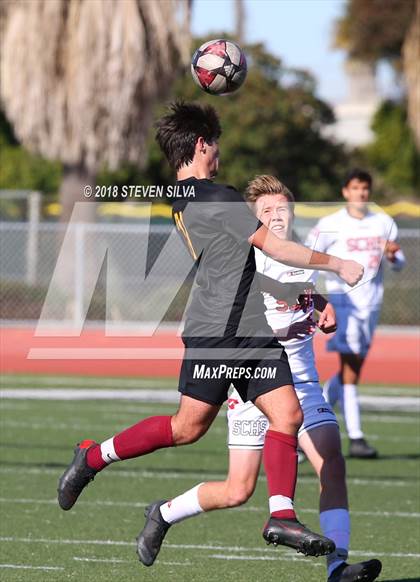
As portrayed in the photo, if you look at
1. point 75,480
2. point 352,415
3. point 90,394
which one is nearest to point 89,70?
point 90,394

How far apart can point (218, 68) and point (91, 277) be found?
14.6 meters

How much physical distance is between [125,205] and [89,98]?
10.6 ft

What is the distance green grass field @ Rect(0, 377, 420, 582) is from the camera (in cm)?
648

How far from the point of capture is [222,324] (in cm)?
561

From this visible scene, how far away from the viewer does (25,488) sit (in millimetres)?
8766

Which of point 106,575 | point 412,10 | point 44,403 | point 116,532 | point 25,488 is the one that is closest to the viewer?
point 106,575

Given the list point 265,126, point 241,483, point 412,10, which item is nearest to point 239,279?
point 241,483

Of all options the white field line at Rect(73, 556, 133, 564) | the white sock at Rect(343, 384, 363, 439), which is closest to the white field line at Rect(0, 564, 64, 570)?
the white field line at Rect(73, 556, 133, 564)

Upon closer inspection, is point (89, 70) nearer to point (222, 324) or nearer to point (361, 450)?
point (361, 450)

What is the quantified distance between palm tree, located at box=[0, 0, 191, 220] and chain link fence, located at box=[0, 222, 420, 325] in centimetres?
148

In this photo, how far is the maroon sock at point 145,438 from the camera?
228 inches

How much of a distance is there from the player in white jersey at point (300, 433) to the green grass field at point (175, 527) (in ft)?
1.84

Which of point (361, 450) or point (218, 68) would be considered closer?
point (218, 68)

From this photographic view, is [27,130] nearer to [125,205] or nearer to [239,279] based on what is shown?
[125,205]
